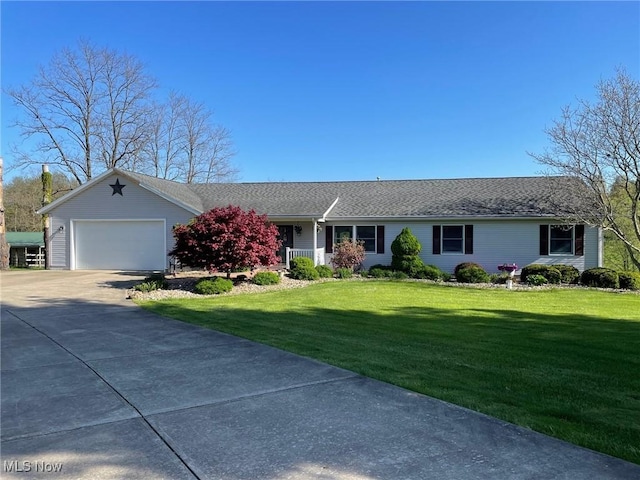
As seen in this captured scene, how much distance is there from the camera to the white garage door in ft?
71.4

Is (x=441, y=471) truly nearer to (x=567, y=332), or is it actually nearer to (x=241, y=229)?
(x=567, y=332)

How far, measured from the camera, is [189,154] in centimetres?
4256

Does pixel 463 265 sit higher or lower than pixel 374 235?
lower

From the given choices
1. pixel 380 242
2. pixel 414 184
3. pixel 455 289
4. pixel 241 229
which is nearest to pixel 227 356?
pixel 241 229

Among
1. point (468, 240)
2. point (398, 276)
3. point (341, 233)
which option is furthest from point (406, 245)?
point (341, 233)

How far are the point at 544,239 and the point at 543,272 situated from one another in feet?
7.25

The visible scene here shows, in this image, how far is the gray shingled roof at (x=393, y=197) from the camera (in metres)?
20.6

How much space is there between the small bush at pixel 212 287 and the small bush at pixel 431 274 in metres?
8.19

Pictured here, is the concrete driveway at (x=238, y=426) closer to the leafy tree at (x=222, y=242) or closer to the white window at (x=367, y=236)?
the leafy tree at (x=222, y=242)

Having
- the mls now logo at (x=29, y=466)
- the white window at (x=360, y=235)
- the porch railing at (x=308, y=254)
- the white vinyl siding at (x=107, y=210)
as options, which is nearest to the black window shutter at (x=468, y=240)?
the white window at (x=360, y=235)

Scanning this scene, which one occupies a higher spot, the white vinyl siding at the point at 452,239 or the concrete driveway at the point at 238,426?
the white vinyl siding at the point at 452,239

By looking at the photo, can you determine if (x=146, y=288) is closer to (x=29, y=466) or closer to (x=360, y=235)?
(x=360, y=235)

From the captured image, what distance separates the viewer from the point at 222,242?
14781mm

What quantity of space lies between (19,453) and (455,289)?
14.9 m
